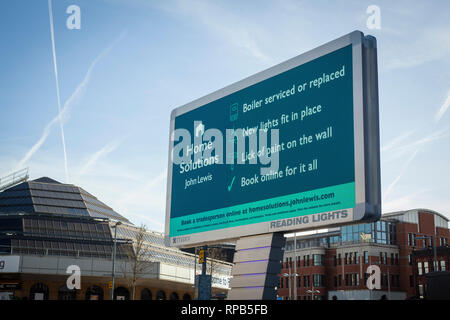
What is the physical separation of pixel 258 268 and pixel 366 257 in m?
92.2

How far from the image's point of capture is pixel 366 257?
104 meters

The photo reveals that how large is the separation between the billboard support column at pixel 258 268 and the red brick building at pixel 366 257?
8649cm

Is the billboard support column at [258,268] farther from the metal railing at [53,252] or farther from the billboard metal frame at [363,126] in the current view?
the metal railing at [53,252]

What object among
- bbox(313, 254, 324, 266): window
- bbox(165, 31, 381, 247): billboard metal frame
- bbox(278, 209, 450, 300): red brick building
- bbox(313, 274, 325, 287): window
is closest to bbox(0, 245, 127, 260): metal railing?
bbox(278, 209, 450, 300): red brick building

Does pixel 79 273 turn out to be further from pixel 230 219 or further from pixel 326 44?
pixel 326 44

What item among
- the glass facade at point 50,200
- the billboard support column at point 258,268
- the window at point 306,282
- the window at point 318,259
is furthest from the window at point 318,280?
the billboard support column at point 258,268

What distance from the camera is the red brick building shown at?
103m

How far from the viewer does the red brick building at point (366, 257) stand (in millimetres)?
103188

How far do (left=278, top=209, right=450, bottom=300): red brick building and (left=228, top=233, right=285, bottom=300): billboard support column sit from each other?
86486mm

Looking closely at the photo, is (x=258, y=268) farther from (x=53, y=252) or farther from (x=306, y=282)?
(x=306, y=282)

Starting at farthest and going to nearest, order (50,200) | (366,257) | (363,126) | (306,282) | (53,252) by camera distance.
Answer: (306,282) → (366,257) → (50,200) → (53,252) → (363,126)

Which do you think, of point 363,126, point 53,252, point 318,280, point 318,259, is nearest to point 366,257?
point 318,259

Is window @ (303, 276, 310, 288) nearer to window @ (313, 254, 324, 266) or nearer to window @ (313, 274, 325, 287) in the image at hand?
window @ (313, 274, 325, 287)
